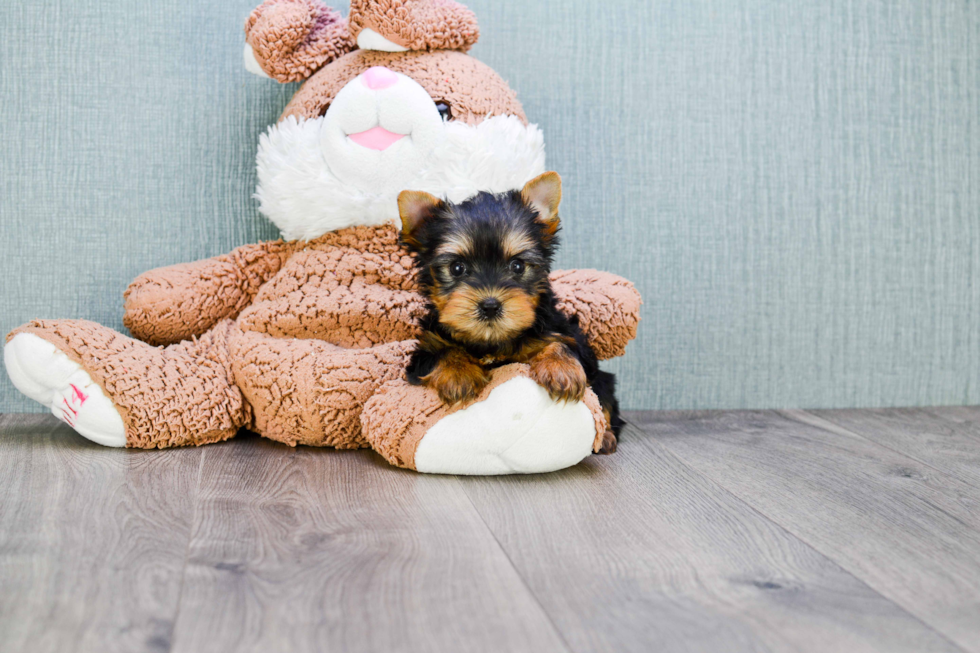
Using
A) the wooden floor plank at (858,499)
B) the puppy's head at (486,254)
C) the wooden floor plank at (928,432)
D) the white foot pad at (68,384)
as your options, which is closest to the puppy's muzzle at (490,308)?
the puppy's head at (486,254)

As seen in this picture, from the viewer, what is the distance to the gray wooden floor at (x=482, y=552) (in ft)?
3.41

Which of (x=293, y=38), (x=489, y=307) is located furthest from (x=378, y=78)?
(x=489, y=307)

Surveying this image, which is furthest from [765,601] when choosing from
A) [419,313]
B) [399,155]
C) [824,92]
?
[824,92]

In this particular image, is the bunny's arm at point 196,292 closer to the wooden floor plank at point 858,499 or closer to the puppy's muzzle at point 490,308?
the puppy's muzzle at point 490,308

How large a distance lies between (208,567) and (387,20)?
1415 millimetres

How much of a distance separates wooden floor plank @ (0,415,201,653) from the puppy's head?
25.1 inches

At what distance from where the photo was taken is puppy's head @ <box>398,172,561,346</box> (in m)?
1.59

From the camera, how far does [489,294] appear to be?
158cm

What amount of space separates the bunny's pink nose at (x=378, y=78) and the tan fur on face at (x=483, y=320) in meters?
0.67

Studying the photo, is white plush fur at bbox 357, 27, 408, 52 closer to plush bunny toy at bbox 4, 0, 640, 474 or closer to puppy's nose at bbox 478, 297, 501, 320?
plush bunny toy at bbox 4, 0, 640, 474

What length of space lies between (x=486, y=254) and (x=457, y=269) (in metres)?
0.07

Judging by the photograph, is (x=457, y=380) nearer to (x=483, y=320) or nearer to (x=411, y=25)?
(x=483, y=320)

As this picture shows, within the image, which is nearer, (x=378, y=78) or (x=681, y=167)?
(x=378, y=78)

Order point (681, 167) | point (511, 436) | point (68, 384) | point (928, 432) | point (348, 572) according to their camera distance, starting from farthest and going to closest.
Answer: point (681, 167) < point (928, 432) < point (68, 384) < point (511, 436) < point (348, 572)
